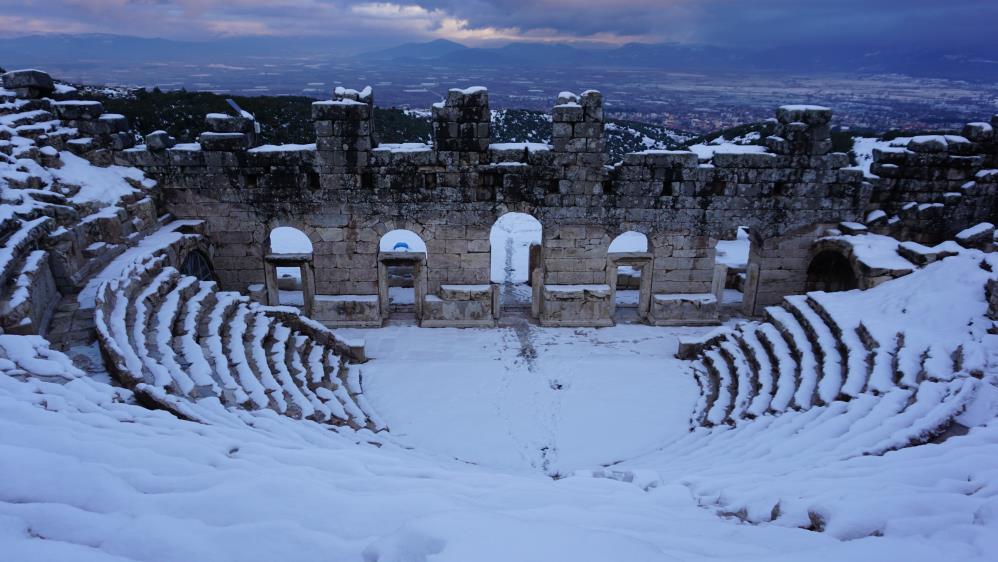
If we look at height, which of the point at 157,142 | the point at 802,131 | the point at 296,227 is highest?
the point at 802,131

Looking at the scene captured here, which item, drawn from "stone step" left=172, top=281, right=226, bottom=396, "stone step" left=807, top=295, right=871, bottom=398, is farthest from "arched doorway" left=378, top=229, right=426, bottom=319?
"stone step" left=807, top=295, right=871, bottom=398

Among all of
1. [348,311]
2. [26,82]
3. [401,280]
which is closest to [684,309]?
[401,280]

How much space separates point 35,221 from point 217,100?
30.8 metres

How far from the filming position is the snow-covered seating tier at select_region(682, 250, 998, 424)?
7.74 meters

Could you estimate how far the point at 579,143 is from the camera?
11945 millimetres

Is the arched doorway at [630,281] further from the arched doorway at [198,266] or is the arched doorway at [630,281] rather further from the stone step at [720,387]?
the arched doorway at [198,266]

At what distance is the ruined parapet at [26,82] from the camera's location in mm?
11031

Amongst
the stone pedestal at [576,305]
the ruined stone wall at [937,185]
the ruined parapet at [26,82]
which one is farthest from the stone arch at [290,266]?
the ruined stone wall at [937,185]

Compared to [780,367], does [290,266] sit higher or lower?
higher

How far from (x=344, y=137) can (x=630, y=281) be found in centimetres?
817

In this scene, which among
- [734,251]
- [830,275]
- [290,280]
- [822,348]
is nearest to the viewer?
[822,348]

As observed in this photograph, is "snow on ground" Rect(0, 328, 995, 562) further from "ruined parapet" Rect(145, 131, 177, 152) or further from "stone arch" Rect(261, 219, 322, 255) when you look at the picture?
"ruined parapet" Rect(145, 131, 177, 152)

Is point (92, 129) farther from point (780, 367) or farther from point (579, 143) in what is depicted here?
point (780, 367)

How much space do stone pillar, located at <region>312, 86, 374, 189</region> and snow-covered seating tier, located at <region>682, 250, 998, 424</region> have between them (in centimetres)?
759
